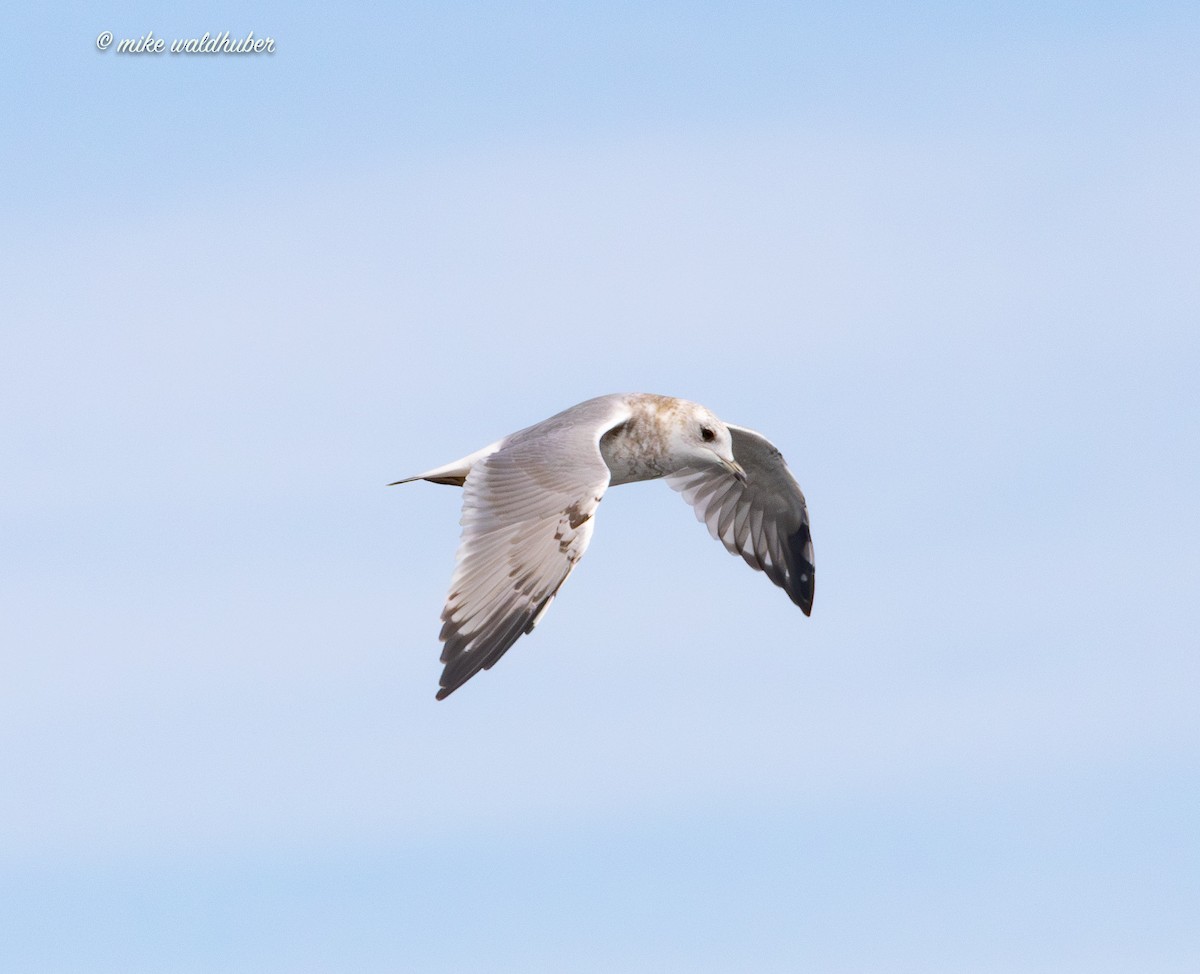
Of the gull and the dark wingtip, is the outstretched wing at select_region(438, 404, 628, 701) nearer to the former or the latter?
the gull

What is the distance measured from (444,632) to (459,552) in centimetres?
75

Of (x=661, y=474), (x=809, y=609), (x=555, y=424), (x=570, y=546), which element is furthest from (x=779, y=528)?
(x=570, y=546)

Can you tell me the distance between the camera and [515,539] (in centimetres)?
1404

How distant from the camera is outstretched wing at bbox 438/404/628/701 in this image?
530 inches

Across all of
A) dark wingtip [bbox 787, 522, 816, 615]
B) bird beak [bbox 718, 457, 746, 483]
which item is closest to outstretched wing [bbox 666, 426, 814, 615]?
dark wingtip [bbox 787, 522, 816, 615]

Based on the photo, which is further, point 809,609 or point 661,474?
point 809,609

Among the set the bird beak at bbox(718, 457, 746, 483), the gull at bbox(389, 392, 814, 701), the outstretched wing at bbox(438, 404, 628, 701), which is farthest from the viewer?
the bird beak at bbox(718, 457, 746, 483)

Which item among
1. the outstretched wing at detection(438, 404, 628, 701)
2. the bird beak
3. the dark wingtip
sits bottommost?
the outstretched wing at detection(438, 404, 628, 701)

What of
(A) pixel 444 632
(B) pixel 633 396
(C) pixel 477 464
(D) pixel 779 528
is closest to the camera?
(A) pixel 444 632

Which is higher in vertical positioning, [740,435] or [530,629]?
[740,435]

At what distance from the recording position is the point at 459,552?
46.0ft

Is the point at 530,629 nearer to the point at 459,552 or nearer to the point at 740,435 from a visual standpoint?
the point at 459,552

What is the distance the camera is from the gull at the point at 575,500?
13.6m

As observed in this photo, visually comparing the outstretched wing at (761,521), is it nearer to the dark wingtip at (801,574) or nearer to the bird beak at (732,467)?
the dark wingtip at (801,574)
